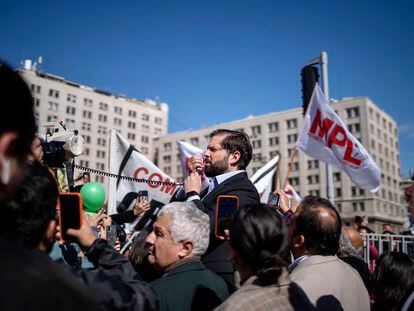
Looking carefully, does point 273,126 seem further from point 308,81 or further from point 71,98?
point 308,81

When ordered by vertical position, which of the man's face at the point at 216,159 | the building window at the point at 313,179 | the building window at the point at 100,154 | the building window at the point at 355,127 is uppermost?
the building window at the point at 355,127

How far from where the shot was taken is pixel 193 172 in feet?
10.8

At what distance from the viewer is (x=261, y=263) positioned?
2.07 metres

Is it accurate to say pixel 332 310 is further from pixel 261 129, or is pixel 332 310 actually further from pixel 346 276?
pixel 261 129

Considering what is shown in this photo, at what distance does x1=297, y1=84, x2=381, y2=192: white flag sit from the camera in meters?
8.35

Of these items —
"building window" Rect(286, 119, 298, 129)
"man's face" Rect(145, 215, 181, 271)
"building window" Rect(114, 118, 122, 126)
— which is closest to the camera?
"man's face" Rect(145, 215, 181, 271)

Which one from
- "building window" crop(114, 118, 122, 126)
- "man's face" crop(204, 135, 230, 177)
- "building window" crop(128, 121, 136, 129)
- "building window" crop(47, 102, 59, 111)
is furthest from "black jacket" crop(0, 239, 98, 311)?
"building window" crop(128, 121, 136, 129)

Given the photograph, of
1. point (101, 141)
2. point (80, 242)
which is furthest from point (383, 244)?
point (101, 141)

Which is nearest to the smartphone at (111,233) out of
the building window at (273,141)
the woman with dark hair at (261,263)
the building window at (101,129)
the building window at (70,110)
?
the woman with dark hair at (261,263)

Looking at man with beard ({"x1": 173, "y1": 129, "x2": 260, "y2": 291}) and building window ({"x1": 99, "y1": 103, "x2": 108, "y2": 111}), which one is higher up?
building window ({"x1": 99, "y1": 103, "x2": 108, "y2": 111})

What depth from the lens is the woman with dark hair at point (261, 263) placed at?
197cm

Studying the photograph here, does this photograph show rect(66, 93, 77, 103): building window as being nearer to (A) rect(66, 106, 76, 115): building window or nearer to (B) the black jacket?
(A) rect(66, 106, 76, 115): building window

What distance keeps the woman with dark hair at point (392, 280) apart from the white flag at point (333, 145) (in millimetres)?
5048

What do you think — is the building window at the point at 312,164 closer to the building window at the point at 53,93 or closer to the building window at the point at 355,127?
the building window at the point at 355,127
